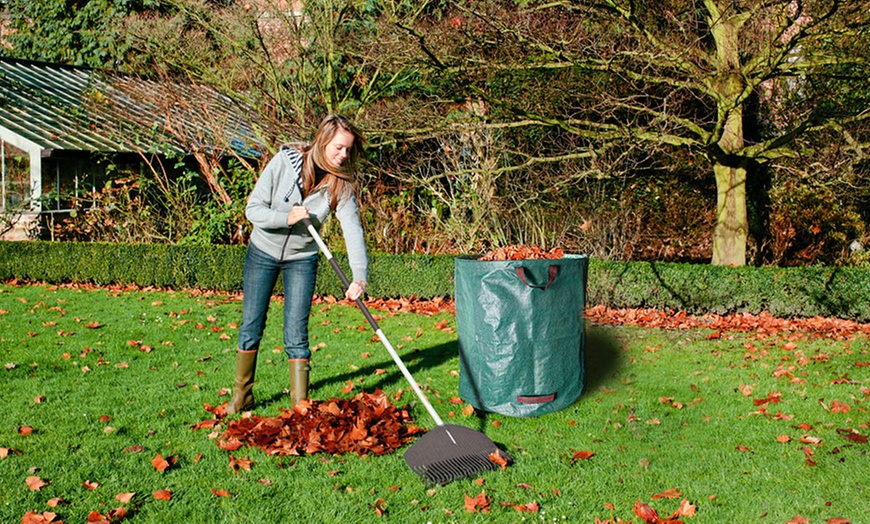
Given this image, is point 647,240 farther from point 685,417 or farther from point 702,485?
point 702,485

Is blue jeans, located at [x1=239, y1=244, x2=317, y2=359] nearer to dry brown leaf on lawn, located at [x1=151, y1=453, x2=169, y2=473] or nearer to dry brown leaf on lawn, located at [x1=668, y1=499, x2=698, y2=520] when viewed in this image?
dry brown leaf on lawn, located at [x1=151, y1=453, x2=169, y2=473]

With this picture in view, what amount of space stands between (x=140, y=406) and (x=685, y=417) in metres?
3.36

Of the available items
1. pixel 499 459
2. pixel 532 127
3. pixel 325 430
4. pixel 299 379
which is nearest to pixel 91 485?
pixel 325 430

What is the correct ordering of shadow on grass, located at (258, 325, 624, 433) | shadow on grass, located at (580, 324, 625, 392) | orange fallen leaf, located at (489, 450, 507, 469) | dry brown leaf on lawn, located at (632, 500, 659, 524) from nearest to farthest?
dry brown leaf on lawn, located at (632, 500, 659, 524) → orange fallen leaf, located at (489, 450, 507, 469) → shadow on grass, located at (258, 325, 624, 433) → shadow on grass, located at (580, 324, 625, 392)

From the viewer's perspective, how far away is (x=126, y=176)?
44.1 feet

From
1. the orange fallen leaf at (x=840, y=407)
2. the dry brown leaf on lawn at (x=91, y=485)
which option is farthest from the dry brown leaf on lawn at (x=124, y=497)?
the orange fallen leaf at (x=840, y=407)

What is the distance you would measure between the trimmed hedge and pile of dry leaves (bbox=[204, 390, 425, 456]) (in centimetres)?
521

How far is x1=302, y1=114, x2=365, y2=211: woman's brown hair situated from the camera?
13.8 ft

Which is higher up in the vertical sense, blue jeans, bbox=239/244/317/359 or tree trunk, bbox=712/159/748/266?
tree trunk, bbox=712/159/748/266

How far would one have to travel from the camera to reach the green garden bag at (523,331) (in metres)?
4.35

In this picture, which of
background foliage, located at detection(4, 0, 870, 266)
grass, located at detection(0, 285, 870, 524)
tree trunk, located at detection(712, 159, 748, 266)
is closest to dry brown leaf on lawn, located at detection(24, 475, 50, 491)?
grass, located at detection(0, 285, 870, 524)

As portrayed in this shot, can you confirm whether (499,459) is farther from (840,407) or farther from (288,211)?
(840,407)

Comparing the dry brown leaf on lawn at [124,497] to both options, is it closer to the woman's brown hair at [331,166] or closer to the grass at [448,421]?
the grass at [448,421]

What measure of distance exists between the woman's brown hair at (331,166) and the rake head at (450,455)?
1452 millimetres
